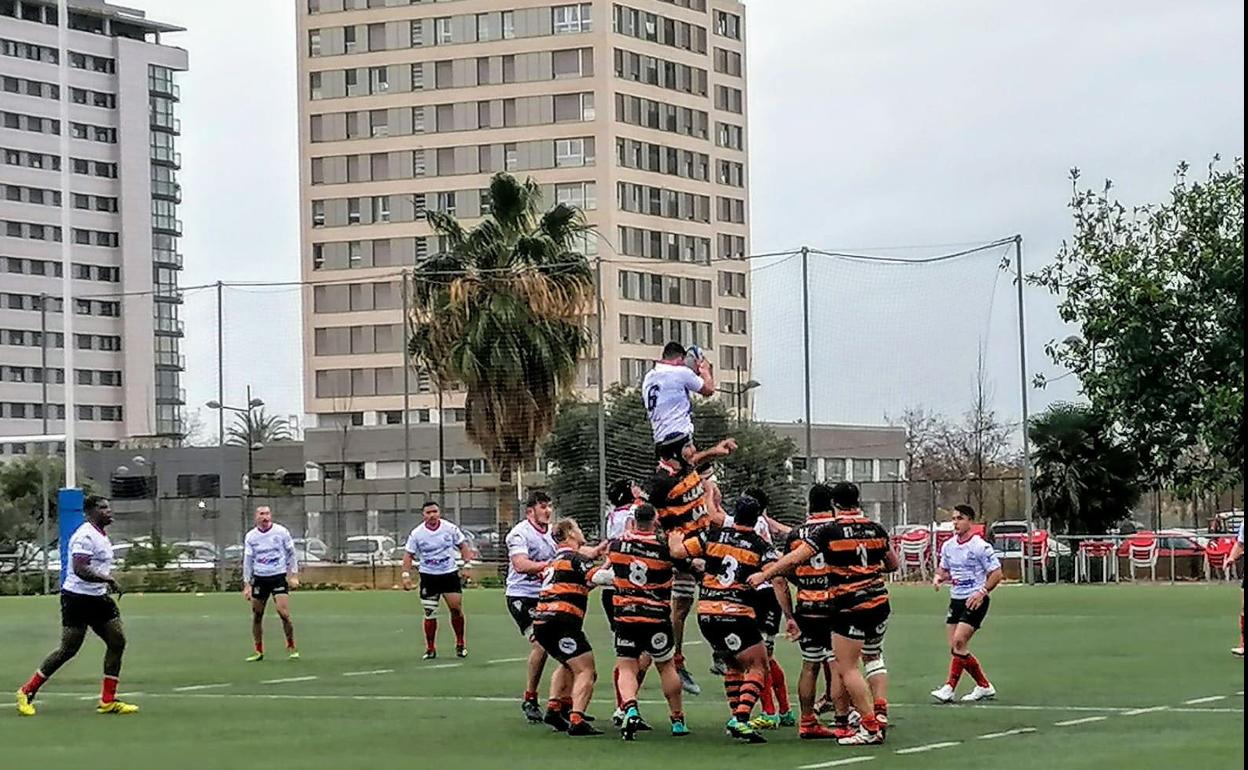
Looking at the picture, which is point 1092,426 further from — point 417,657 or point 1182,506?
point 417,657

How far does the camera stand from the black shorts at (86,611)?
66.0 feet

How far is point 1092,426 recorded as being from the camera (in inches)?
2010

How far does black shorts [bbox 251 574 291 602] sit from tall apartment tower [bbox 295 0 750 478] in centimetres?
7435

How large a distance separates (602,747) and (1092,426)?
36.4 metres

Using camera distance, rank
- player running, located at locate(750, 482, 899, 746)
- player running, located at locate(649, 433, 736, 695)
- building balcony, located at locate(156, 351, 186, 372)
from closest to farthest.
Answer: player running, located at locate(750, 482, 899, 746) < player running, located at locate(649, 433, 736, 695) < building balcony, located at locate(156, 351, 186, 372)

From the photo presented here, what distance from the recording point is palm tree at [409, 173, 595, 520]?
5400 cm

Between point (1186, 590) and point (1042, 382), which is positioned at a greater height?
point (1042, 382)

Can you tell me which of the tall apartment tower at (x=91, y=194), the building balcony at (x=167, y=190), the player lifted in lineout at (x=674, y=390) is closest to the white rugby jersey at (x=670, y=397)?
the player lifted in lineout at (x=674, y=390)

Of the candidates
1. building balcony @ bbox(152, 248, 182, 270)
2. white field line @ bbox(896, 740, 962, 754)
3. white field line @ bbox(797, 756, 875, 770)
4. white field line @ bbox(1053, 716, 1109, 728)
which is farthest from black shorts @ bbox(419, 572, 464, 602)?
building balcony @ bbox(152, 248, 182, 270)

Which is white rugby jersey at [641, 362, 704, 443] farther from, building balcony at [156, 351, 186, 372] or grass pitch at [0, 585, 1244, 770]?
building balcony at [156, 351, 186, 372]

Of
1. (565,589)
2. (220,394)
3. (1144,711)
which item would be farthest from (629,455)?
(565,589)

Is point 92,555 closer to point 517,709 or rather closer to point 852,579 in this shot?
point 517,709

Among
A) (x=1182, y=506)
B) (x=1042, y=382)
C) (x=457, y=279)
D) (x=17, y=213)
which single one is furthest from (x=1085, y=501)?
(x=17, y=213)

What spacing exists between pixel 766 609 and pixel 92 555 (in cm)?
657
